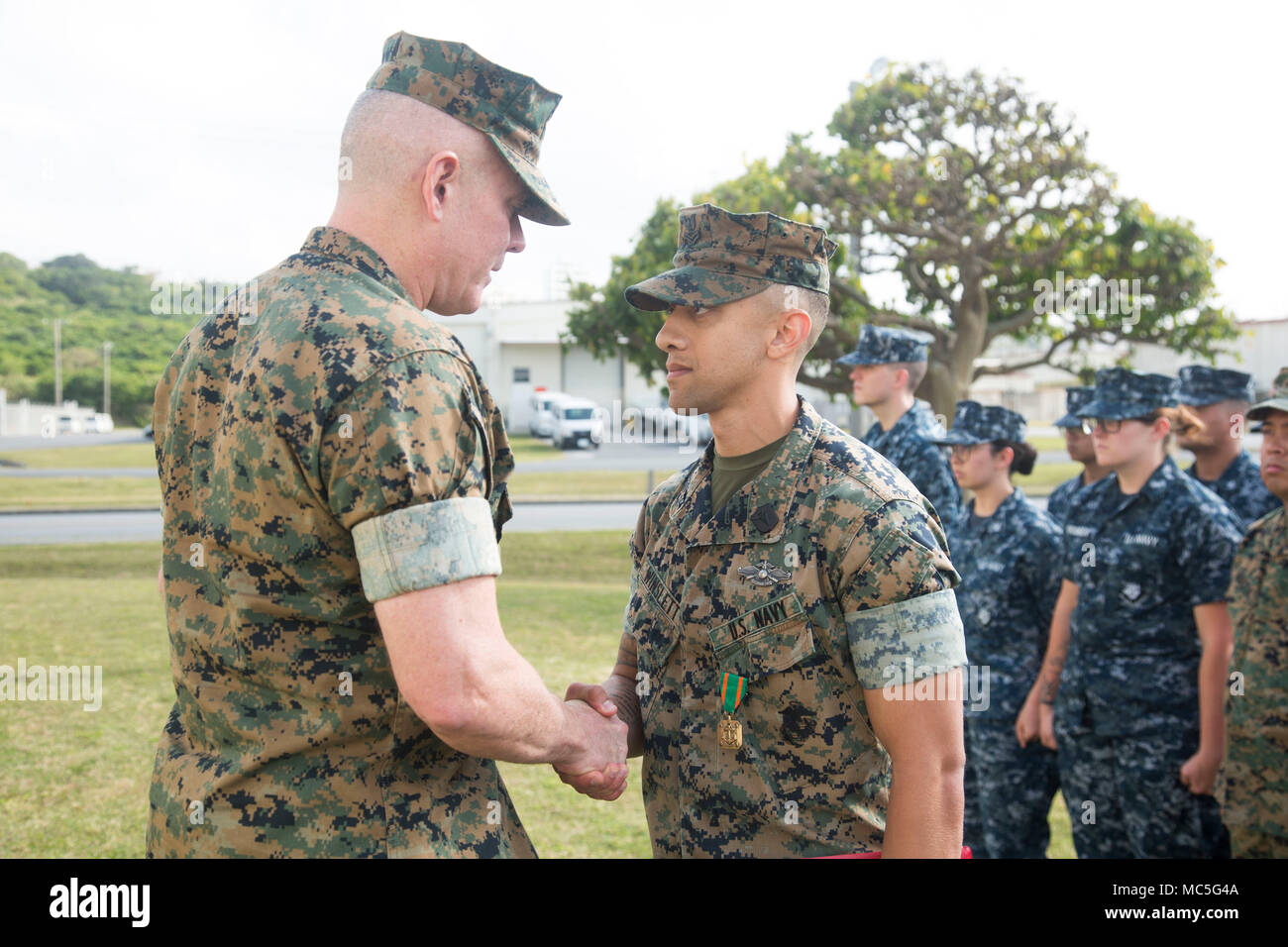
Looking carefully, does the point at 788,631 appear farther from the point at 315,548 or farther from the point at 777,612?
the point at 315,548

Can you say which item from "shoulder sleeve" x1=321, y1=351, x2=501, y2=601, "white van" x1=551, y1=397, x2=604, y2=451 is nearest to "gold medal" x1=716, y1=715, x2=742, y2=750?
"shoulder sleeve" x1=321, y1=351, x2=501, y2=601

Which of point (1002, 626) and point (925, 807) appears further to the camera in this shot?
point (1002, 626)

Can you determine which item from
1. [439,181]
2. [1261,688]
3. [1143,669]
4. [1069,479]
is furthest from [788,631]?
[1069,479]

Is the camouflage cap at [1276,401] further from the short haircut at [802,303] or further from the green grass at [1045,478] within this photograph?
the green grass at [1045,478]

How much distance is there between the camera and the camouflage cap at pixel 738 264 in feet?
7.54

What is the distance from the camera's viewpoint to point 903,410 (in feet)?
18.3

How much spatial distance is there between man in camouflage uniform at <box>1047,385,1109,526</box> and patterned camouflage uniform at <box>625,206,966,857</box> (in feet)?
13.1

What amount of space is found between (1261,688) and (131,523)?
18.0m

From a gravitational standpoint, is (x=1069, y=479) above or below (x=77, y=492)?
above

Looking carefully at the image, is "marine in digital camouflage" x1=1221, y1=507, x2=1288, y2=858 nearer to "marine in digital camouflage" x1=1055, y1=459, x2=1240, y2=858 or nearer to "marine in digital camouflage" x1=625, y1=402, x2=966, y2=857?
"marine in digital camouflage" x1=1055, y1=459, x2=1240, y2=858

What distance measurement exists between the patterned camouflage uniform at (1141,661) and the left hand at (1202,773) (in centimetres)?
10
